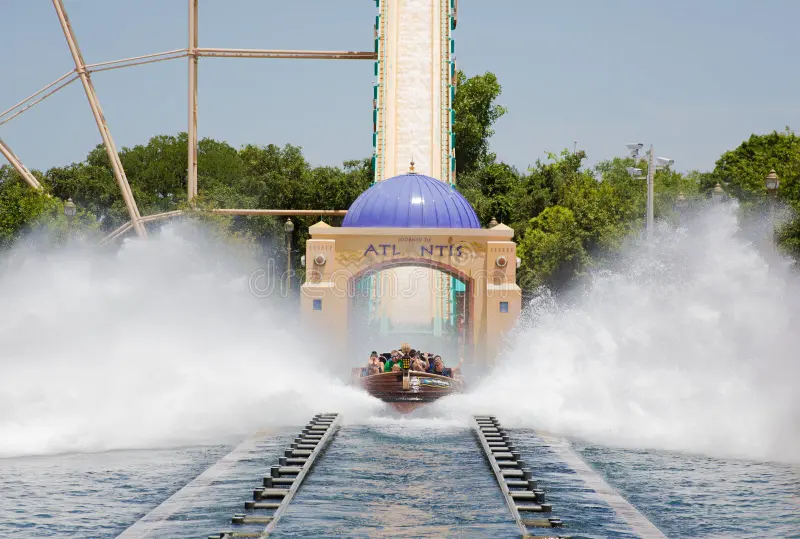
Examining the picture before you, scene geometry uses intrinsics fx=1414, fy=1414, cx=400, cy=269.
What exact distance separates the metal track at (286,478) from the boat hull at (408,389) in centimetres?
260

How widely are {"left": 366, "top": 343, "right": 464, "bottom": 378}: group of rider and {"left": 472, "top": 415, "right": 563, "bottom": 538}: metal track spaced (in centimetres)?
468

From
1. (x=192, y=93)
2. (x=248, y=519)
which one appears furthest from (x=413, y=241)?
(x=248, y=519)

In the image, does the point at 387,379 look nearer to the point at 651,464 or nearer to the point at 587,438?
the point at 587,438

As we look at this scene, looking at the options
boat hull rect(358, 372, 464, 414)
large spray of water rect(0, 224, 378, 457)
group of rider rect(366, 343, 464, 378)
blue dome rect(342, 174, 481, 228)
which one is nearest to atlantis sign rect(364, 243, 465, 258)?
blue dome rect(342, 174, 481, 228)

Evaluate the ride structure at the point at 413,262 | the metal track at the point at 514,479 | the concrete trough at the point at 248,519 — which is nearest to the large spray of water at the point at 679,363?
the metal track at the point at 514,479

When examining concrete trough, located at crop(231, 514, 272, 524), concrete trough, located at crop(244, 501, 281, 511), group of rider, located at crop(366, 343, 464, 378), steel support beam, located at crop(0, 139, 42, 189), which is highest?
steel support beam, located at crop(0, 139, 42, 189)

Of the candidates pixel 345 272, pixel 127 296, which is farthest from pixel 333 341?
pixel 127 296

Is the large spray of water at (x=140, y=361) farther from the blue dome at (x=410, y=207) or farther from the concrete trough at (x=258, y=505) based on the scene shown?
the concrete trough at (x=258, y=505)

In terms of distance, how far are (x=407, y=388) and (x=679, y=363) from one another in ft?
22.9

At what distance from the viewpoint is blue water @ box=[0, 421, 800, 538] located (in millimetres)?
19766

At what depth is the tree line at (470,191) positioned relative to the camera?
63.5 metres

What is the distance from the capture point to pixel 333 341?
48062 millimetres

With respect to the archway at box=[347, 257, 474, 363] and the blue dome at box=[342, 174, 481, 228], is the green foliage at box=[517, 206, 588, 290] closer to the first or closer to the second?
the archway at box=[347, 257, 474, 363]

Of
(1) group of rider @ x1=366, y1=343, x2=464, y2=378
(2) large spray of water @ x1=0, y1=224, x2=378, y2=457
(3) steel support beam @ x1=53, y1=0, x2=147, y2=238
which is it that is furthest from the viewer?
(3) steel support beam @ x1=53, y1=0, x2=147, y2=238
